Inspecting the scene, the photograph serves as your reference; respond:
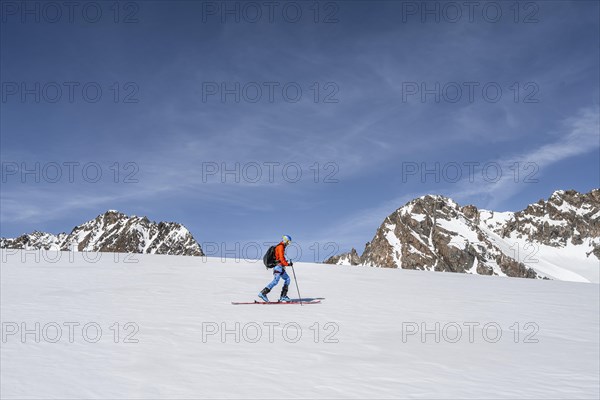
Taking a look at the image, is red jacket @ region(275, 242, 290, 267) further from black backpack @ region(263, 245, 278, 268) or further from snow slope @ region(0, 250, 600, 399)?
snow slope @ region(0, 250, 600, 399)

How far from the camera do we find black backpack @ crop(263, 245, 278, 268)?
14781 millimetres

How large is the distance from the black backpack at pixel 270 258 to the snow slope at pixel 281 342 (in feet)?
4.34

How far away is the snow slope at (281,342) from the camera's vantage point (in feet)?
23.7

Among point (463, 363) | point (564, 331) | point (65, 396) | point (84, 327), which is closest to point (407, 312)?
point (564, 331)

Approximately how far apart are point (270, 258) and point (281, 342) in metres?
5.07

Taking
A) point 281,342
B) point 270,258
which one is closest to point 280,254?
point 270,258

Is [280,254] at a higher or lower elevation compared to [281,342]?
higher

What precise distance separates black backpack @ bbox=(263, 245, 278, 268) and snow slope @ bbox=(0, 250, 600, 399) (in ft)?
4.34

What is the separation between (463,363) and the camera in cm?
916

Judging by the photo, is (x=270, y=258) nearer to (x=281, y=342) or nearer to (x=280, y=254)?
(x=280, y=254)

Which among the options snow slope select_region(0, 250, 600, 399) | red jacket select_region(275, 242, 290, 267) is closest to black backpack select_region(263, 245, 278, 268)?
red jacket select_region(275, 242, 290, 267)

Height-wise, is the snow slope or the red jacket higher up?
the red jacket

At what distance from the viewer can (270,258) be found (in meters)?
14.8

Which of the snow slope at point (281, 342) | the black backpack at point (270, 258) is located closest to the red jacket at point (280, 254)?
the black backpack at point (270, 258)
